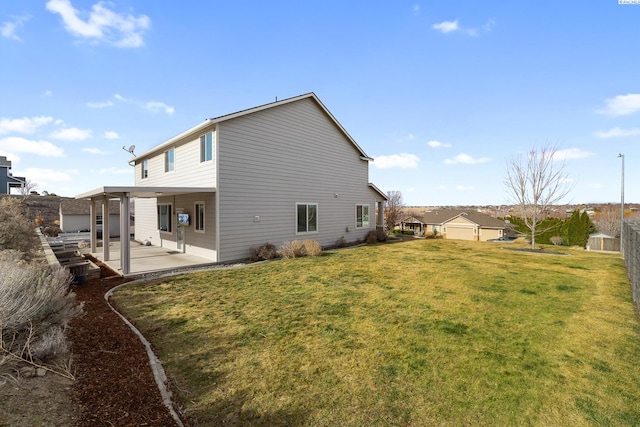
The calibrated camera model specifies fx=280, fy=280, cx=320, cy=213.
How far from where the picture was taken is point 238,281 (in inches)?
333

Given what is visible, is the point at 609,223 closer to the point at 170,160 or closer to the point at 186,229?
the point at 186,229

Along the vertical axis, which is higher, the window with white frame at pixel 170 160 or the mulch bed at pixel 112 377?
the window with white frame at pixel 170 160

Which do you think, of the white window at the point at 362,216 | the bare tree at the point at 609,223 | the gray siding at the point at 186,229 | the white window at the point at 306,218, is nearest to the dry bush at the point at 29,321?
the gray siding at the point at 186,229

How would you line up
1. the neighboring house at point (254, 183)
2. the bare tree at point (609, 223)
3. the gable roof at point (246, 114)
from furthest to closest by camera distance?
the bare tree at point (609, 223)
the neighboring house at point (254, 183)
the gable roof at point (246, 114)

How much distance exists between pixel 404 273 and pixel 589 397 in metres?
6.08

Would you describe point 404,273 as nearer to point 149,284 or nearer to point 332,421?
point 332,421

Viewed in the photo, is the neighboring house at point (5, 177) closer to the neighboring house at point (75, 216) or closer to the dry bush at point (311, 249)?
the neighboring house at point (75, 216)

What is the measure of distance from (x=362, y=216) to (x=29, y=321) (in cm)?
1583

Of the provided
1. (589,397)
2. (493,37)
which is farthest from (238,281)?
(493,37)

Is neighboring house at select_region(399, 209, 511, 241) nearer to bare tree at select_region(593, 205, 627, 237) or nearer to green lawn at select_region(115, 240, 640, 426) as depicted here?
bare tree at select_region(593, 205, 627, 237)

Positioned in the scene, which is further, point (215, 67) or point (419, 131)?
point (419, 131)

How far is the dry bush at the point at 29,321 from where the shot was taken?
124 inches

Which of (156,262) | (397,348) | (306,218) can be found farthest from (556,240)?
(156,262)

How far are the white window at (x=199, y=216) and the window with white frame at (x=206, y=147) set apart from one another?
1924 mm
